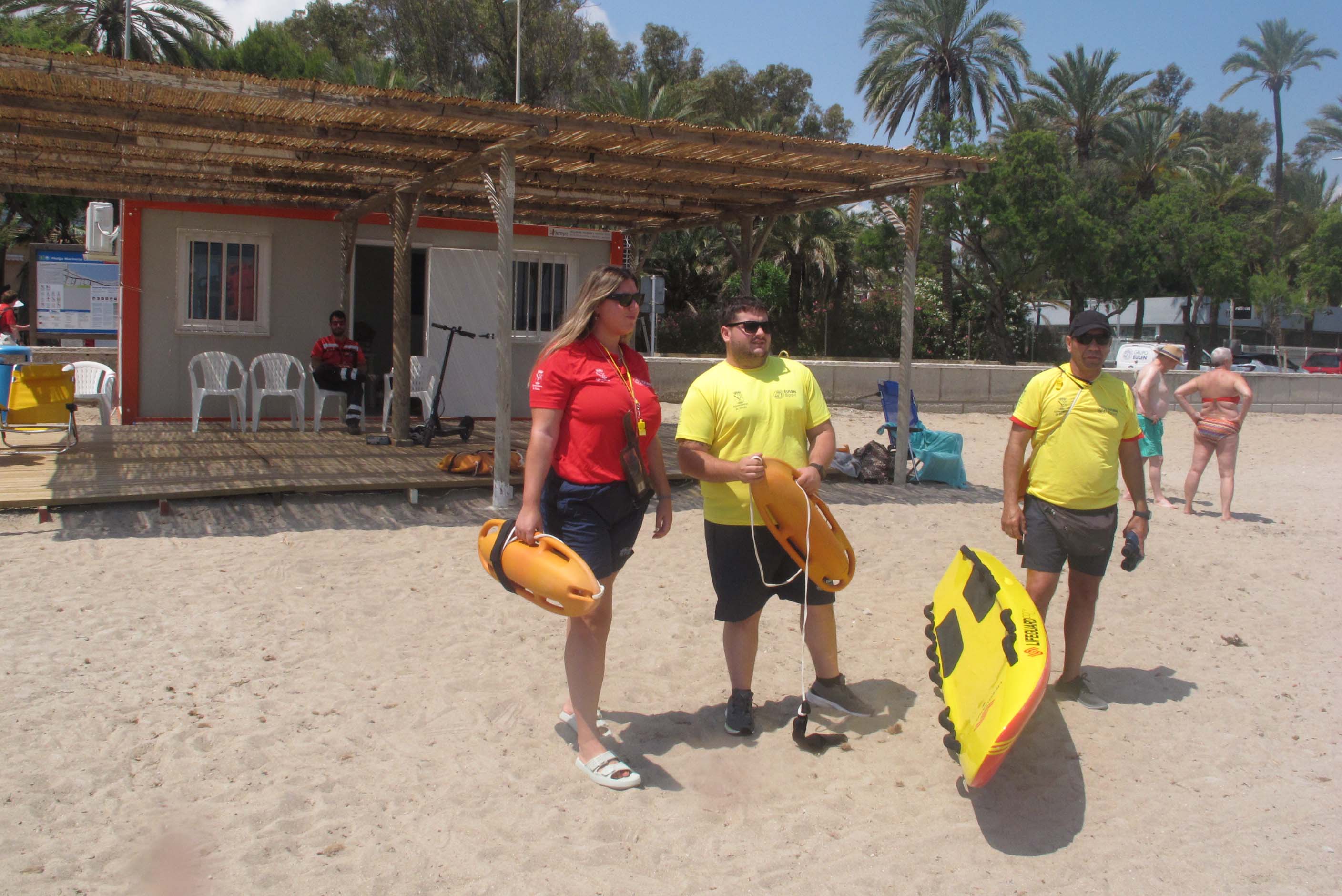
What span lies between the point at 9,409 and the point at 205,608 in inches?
167

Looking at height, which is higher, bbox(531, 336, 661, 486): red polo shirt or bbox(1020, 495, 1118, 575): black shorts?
bbox(531, 336, 661, 486): red polo shirt

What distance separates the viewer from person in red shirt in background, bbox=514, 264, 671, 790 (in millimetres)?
3273

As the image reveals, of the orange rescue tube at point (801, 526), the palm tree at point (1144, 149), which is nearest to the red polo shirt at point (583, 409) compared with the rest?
the orange rescue tube at point (801, 526)

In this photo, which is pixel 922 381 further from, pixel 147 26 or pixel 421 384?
pixel 147 26

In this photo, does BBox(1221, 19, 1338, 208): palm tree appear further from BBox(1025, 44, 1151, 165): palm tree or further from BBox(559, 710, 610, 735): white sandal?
BBox(559, 710, 610, 735): white sandal

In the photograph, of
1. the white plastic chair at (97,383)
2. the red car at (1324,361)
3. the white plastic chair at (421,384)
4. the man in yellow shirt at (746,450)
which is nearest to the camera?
the man in yellow shirt at (746,450)

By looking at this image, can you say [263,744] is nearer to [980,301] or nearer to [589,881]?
[589,881]

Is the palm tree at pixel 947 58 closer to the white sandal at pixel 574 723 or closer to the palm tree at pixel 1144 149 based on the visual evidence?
the palm tree at pixel 1144 149

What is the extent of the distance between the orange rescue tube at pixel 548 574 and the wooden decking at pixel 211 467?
4.46 m

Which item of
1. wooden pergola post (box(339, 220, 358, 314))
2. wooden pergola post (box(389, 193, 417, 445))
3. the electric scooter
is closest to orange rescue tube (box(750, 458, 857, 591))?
the electric scooter

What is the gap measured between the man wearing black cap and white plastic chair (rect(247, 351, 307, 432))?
774 cm

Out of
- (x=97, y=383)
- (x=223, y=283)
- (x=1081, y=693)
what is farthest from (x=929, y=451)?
(x=97, y=383)

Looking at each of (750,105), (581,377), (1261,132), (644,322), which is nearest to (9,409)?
(581,377)

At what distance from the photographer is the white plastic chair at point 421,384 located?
10.7 m
